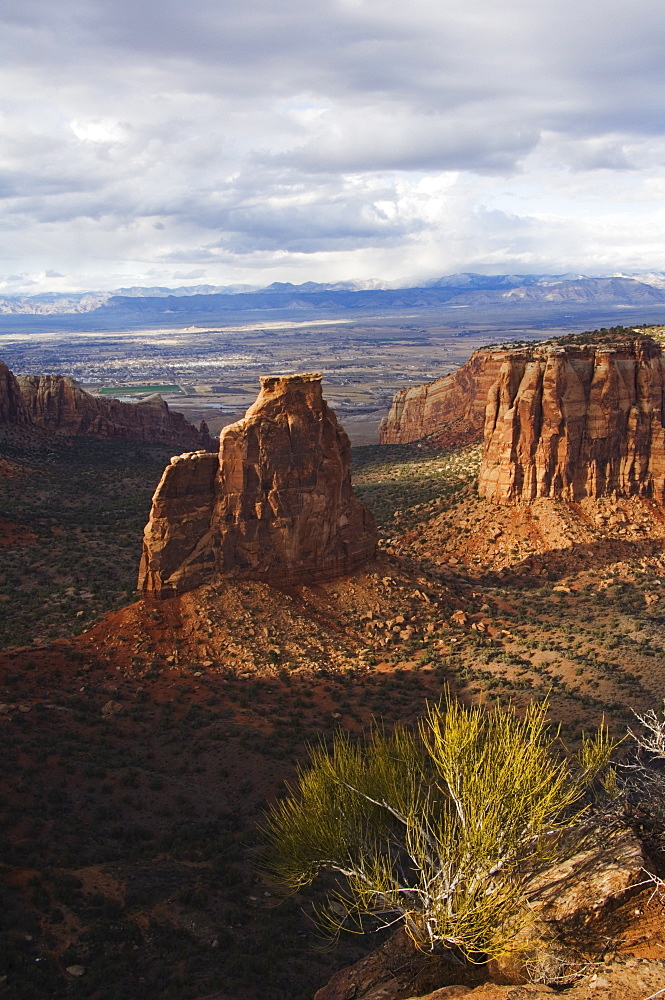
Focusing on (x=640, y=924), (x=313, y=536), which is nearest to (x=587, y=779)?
(x=640, y=924)

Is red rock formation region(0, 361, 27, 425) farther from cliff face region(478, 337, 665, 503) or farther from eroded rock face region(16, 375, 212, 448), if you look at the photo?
cliff face region(478, 337, 665, 503)

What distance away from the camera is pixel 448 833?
667 inches

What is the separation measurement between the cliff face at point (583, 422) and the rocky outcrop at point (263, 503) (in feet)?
62.2

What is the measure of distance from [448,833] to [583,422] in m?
41.9

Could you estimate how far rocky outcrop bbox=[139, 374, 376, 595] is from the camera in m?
36.7

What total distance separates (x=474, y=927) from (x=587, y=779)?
4859mm

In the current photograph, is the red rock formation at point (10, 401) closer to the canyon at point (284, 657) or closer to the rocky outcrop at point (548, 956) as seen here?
the canyon at point (284, 657)

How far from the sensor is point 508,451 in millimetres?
55531

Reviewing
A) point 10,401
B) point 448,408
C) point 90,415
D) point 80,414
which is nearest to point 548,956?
point 448,408

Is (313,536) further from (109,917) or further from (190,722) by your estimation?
(109,917)

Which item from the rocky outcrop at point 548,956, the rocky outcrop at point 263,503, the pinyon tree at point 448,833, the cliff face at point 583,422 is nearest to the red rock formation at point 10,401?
the cliff face at point 583,422

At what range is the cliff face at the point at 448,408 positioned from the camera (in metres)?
85.4

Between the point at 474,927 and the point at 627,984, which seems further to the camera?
the point at 474,927

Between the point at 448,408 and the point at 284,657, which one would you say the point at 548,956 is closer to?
the point at 284,657
